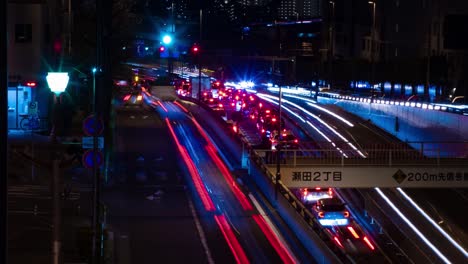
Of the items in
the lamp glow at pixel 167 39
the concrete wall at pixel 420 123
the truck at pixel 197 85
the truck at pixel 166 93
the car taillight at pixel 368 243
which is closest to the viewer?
the lamp glow at pixel 167 39

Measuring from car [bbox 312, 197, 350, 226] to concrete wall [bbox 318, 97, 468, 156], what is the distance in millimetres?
7869

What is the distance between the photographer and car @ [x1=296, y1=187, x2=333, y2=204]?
3425 centimetres

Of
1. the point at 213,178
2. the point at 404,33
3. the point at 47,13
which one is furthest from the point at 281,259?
the point at 404,33

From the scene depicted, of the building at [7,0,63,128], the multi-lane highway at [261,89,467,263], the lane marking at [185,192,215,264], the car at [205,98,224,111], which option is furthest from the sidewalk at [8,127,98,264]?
the car at [205,98,224,111]

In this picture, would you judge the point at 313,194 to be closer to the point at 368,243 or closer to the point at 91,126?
the point at 368,243

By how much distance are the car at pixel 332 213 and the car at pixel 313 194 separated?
2176 millimetres

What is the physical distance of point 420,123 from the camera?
48188mm

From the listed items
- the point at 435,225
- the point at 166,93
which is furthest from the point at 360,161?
the point at 166,93

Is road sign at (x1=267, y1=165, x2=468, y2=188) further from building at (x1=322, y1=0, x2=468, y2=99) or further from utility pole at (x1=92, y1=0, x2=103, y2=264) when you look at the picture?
building at (x1=322, y1=0, x2=468, y2=99)

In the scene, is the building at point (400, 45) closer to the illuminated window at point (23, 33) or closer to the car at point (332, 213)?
the car at point (332, 213)

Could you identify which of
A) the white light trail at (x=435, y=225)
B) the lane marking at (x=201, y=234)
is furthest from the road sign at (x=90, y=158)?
the white light trail at (x=435, y=225)

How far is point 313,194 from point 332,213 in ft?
11.5

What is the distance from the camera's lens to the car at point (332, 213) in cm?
3086

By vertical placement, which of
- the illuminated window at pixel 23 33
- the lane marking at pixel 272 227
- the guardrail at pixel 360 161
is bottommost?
the lane marking at pixel 272 227
